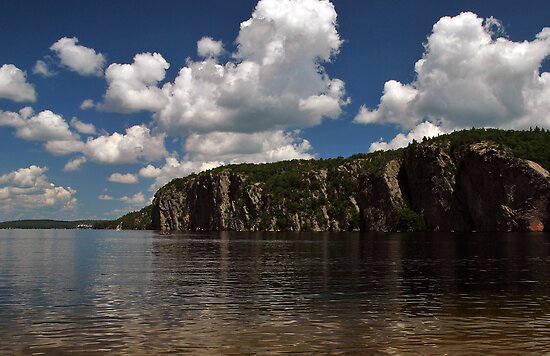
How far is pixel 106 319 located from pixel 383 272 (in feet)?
100

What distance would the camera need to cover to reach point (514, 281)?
4216 cm

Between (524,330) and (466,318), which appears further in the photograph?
(466,318)

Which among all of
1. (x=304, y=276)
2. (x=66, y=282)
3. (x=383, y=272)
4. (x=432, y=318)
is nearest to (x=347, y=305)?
(x=432, y=318)

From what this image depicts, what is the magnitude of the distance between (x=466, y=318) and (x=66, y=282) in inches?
1250

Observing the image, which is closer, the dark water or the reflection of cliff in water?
the dark water

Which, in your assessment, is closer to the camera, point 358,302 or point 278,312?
point 278,312

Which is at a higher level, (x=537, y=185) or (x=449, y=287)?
(x=537, y=185)

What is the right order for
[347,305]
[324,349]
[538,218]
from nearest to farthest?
[324,349] → [347,305] → [538,218]

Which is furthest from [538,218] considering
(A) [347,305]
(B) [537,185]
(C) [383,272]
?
(A) [347,305]

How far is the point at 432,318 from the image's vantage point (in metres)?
26.6

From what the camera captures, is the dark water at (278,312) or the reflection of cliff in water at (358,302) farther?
the reflection of cliff in water at (358,302)

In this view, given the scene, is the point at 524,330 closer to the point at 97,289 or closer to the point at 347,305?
the point at 347,305

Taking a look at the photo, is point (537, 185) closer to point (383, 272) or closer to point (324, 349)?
point (383, 272)

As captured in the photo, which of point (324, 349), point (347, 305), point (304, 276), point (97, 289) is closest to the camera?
point (324, 349)
